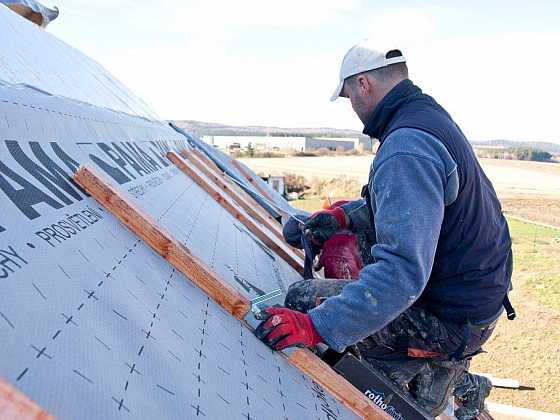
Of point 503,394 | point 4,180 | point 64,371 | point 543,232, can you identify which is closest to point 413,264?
point 64,371

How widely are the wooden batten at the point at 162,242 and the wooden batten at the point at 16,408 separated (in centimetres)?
145

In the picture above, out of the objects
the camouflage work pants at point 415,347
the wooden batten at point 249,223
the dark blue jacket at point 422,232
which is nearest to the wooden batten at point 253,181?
the wooden batten at point 249,223

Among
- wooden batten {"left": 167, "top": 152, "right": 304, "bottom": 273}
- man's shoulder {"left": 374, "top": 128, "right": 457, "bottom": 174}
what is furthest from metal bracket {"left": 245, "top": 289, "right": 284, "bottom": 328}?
wooden batten {"left": 167, "top": 152, "right": 304, "bottom": 273}

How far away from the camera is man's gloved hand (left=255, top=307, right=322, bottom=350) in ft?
6.89

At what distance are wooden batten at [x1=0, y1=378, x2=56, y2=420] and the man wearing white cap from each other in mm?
1350

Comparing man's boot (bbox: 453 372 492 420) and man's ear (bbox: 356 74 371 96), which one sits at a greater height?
man's ear (bbox: 356 74 371 96)

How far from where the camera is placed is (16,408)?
0.80m

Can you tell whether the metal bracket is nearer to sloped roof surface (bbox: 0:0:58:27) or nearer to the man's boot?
the man's boot

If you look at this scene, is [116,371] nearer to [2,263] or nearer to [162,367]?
[162,367]

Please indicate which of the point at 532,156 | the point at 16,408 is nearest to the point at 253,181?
the point at 16,408

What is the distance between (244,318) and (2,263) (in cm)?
108

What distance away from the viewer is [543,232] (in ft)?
52.6

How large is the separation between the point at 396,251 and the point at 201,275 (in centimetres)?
80

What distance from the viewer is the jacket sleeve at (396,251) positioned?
80.3 inches
